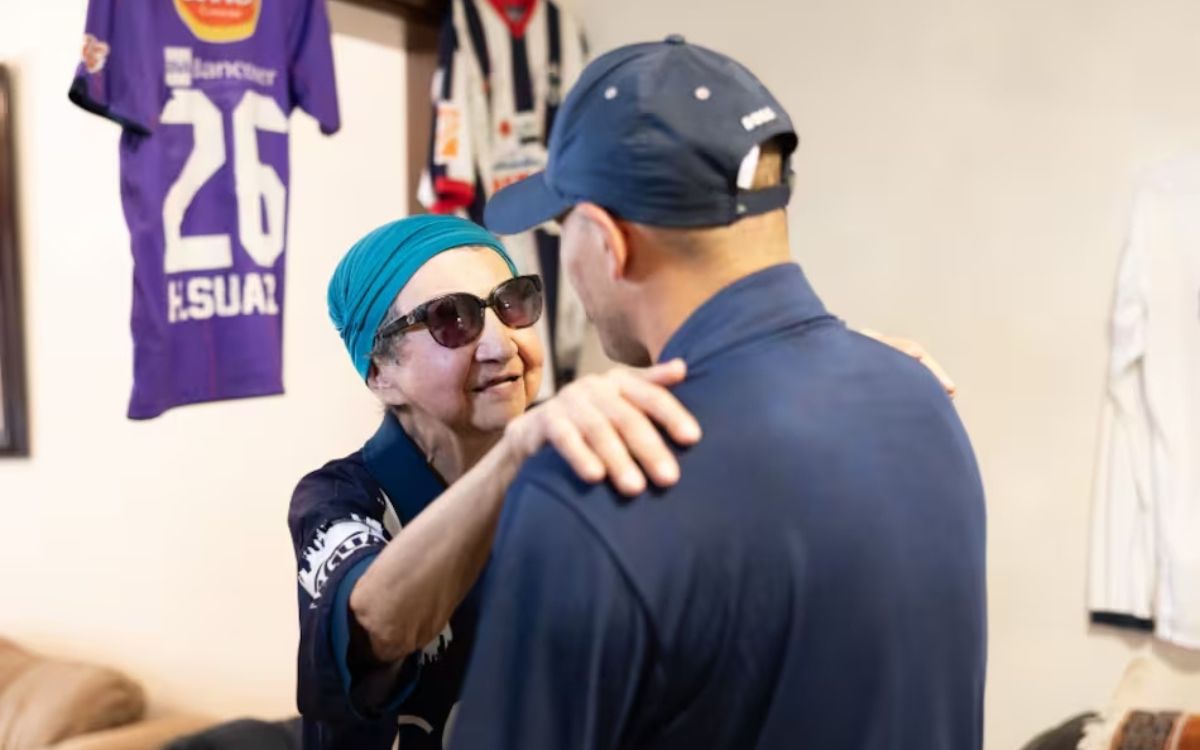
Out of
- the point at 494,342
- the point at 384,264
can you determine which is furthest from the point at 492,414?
the point at 384,264

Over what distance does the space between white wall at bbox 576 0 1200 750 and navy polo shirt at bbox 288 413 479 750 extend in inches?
68.4

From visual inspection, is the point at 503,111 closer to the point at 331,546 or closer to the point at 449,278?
the point at 449,278

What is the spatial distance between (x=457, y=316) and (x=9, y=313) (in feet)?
6.48

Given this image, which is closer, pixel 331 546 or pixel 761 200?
pixel 761 200

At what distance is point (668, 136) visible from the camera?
80 centimetres

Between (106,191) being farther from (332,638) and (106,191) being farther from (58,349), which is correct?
(332,638)

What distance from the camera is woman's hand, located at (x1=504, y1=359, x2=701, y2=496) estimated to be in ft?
2.42

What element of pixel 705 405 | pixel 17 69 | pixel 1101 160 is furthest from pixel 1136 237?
pixel 17 69

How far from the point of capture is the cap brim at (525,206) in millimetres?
890

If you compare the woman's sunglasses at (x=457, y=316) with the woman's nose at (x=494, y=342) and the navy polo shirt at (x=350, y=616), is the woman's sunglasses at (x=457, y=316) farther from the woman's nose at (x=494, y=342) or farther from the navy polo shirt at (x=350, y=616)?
the navy polo shirt at (x=350, y=616)

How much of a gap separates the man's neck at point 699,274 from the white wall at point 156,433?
2.30 meters

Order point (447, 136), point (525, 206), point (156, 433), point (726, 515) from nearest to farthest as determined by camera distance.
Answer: point (726, 515)
point (525, 206)
point (447, 136)
point (156, 433)

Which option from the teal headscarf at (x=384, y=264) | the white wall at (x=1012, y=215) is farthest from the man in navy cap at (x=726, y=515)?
the white wall at (x=1012, y=215)

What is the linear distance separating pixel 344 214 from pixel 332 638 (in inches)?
86.8
